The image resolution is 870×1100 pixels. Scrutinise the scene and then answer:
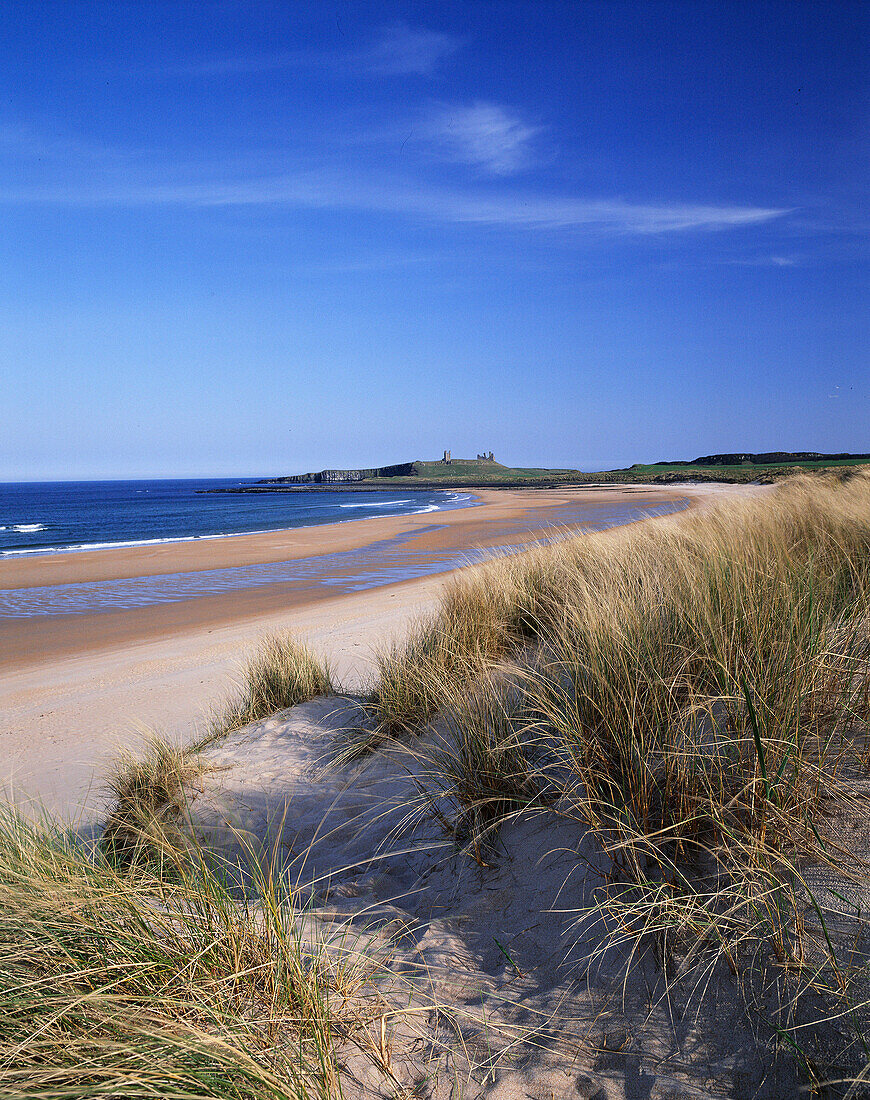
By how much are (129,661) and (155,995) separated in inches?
331

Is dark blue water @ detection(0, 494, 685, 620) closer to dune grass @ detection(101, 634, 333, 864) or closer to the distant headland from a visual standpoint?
dune grass @ detection(101, 634, 333, 864)

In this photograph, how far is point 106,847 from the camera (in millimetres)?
3676

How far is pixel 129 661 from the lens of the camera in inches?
363

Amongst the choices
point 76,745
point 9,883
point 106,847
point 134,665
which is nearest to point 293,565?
point 134,665

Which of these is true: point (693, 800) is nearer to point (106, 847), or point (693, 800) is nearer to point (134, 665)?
point (106, 847)

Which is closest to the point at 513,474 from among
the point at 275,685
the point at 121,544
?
the point at 121,544

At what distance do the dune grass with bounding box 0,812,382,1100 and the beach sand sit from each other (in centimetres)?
186

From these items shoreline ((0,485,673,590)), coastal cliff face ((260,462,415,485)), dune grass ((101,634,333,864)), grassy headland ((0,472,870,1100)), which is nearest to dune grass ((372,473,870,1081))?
Answer: grassy headland ((0,472,870,1100))

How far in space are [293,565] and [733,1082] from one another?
19.2 meters

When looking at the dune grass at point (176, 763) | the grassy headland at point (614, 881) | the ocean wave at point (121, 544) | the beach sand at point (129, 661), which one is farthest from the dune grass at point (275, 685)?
the ocean wave at point (121, 544)

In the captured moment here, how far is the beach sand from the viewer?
555 centimetres

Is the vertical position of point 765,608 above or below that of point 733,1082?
above

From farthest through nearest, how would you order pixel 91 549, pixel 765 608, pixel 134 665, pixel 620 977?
pixel 91 549 < pixel 134 665 < pixel 765 608 < pixel 620 977

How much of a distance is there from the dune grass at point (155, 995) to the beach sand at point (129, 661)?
73.2 inches
